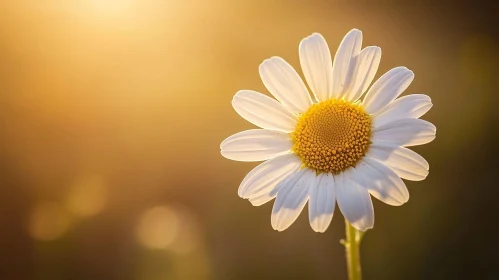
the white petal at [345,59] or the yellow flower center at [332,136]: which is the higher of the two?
the white petal at [345,59]

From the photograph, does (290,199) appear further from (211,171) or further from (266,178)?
(211,171)

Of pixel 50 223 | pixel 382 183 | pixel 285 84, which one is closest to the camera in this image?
pixel 382 183

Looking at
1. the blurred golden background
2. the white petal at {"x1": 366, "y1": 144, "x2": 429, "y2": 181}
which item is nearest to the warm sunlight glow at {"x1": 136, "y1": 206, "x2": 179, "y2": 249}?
the blurred golden background

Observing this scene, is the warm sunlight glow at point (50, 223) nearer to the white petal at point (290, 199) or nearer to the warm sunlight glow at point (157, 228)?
the warm sunlight glow at point (157, 228)

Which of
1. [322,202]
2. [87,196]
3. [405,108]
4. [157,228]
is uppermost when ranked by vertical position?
[405,108]

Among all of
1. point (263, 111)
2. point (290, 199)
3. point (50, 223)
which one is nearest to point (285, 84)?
point (263, 111)

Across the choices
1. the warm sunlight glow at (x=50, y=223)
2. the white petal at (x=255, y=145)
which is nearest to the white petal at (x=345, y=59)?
the white petal at (x=255, y=145)

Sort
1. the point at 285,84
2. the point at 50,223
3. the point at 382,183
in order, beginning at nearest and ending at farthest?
the point at 382,183
the point at 285,84
the point at 50,223
